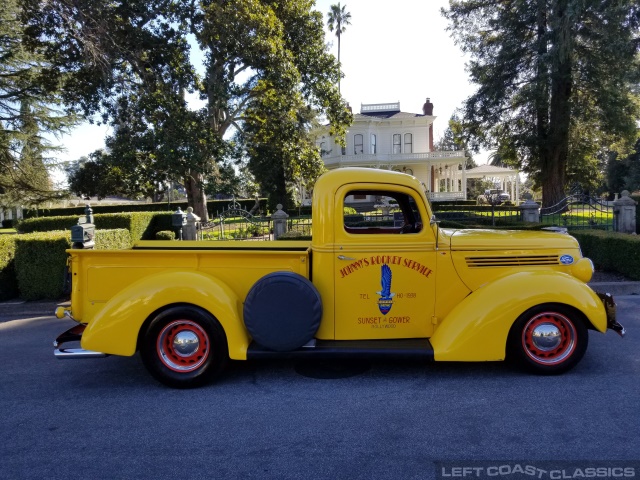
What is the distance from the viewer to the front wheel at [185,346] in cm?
410

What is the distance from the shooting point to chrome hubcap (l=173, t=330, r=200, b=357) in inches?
163

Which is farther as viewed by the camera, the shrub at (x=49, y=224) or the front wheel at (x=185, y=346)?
the shrub at (x=49, y=224)

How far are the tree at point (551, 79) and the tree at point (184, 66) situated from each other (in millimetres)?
8818

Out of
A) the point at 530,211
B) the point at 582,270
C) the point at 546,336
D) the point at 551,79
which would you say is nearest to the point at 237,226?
the point at 530,211

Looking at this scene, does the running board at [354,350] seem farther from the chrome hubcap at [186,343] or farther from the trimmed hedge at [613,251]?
the trimmed hedge at [613,251]

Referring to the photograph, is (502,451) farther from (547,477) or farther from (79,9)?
(79,9)

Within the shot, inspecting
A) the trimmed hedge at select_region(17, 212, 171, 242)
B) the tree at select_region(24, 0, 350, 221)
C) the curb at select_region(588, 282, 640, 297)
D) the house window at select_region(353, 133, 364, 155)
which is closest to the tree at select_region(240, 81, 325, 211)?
the tree at select_region(24, 0, 350, 221)

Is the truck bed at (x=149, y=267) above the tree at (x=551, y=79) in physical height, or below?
below

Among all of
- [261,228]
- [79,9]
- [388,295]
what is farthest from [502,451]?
[79,9]

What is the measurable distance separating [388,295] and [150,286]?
2279 millimetres

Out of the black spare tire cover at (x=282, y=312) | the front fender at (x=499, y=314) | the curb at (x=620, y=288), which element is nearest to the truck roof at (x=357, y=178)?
the black spare tire cover at (x=282, y=312)

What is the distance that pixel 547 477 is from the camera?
2.68m

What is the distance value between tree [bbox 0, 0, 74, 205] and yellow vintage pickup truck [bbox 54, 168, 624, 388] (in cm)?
2285

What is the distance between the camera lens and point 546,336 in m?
4.13
